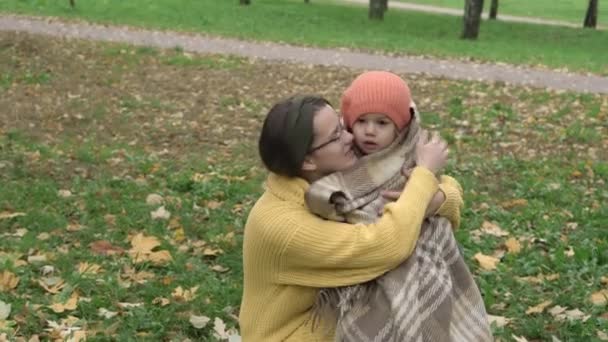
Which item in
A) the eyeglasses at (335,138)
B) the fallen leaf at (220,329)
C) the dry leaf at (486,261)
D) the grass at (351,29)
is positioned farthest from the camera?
the grass at (351,29)

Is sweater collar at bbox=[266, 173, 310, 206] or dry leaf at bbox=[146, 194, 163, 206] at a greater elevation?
sweater collar at bbox=[266, 173, 310, 206]

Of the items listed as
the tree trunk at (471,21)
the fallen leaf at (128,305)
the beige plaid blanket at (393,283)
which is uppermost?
the beige plaid blanket at (393,283)

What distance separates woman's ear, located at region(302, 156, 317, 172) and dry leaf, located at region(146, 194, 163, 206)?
3.87 meters

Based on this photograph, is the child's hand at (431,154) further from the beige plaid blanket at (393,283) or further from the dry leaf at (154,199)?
the dry leaf at (154,199)

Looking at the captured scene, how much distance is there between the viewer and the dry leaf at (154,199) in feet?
20.4

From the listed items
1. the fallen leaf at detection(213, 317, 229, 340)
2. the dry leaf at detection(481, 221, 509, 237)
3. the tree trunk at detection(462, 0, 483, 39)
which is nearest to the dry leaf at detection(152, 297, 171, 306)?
the fallen leaf at detection(213, 317, 229, 340)

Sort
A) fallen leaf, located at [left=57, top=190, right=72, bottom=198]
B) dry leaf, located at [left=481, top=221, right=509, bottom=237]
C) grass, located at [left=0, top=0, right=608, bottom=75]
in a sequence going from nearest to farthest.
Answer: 1. dry leaf, located at [left=481, top=221, right=509, bottom=237]
2. fallen leaf, located at [left=57, top=190, right=72, bottom=198]
3. grass, located at [left=0, top=0, right=608, bottom=75]

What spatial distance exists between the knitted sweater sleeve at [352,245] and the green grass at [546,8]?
36343 mm

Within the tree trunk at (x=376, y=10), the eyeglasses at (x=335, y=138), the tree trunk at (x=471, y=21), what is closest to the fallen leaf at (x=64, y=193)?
the eyeglasses at (x=335, y=138)

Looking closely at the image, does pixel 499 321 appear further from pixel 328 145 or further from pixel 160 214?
pixel 160 214

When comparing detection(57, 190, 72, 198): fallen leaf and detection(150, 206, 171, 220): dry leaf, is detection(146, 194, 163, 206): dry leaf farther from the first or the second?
detection(57, 190, 72, 198): fallen leaf

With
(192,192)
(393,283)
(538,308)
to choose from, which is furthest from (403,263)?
(192,192)

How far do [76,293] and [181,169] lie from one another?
115 inches

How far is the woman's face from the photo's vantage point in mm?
2445
